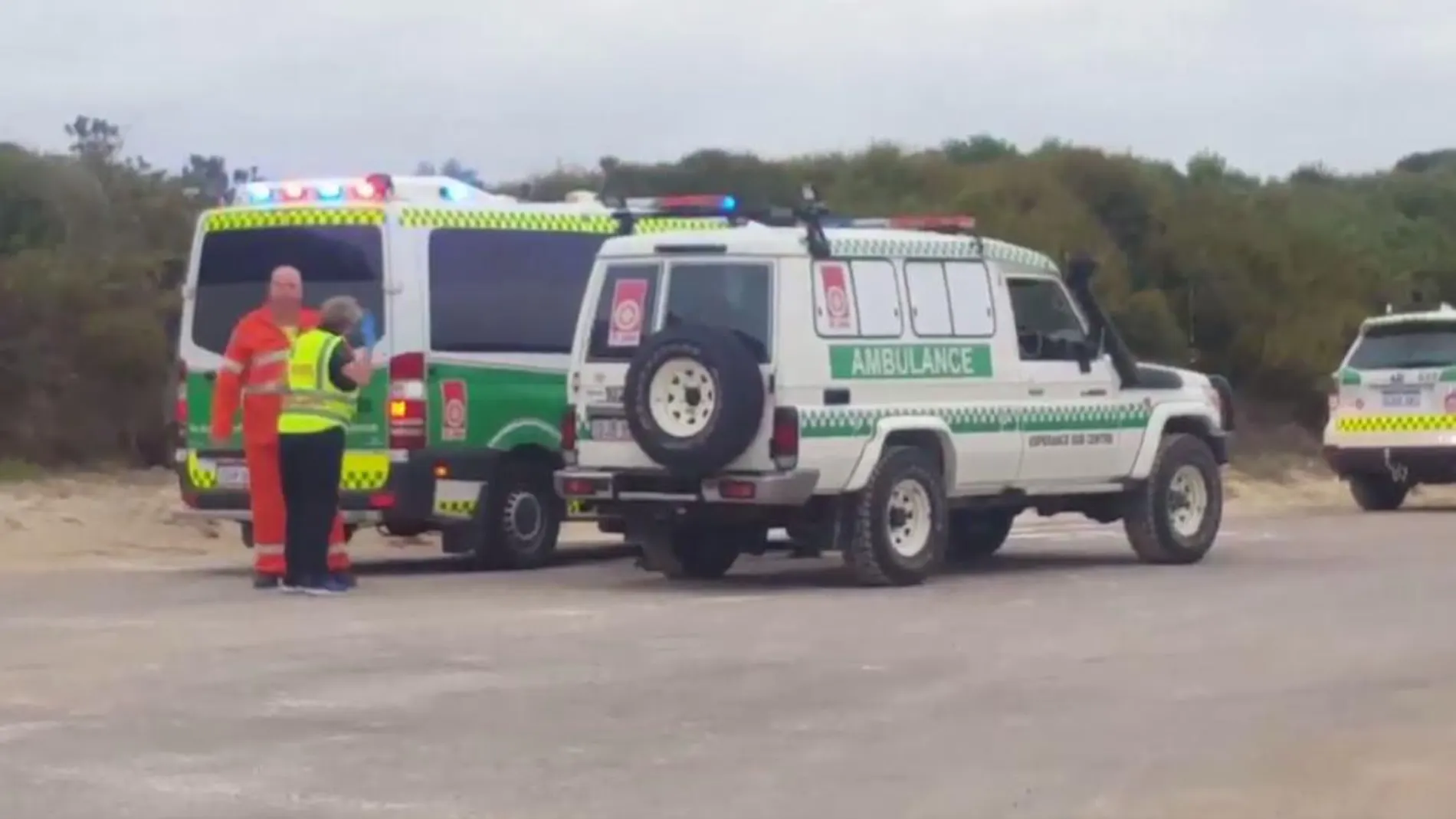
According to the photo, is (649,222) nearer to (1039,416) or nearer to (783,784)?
(1039,416)

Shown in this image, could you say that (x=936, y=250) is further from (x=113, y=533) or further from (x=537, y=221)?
(x=113, y=533)

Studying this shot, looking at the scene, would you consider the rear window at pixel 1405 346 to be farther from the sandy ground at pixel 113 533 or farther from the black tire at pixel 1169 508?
the sandy ground at pixel 113 533

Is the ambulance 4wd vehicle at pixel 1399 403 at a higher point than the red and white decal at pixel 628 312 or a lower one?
lower

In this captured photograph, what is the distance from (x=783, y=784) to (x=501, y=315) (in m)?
8.47

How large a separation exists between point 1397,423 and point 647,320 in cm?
992

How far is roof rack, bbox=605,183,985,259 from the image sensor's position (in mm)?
15406

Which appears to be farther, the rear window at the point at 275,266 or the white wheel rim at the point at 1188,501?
the white wheel rim at the point at 1188,501

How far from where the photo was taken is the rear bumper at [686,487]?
49.0ft

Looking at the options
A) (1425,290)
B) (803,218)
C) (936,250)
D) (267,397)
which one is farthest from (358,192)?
(1425,290)

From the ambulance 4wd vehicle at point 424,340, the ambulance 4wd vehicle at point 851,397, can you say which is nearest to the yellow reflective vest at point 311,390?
the ambulance 4wd vehicle at point 424,340

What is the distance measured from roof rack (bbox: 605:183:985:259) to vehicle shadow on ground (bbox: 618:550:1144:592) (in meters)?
2.11

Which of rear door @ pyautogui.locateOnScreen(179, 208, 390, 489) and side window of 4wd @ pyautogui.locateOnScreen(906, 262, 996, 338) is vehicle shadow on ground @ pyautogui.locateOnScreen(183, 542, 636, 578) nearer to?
rear door @ pyautogui.locateOnScreen(179, 208, 390, 489)

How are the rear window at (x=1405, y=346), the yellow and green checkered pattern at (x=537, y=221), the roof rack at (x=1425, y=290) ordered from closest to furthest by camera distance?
the yellow and green checkered pattern at (x=537, y=221) → the rear window at (x=1405, y=346) → the roof rack at (x=1425, y=290)

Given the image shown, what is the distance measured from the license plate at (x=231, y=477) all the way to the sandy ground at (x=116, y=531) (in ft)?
4.40
